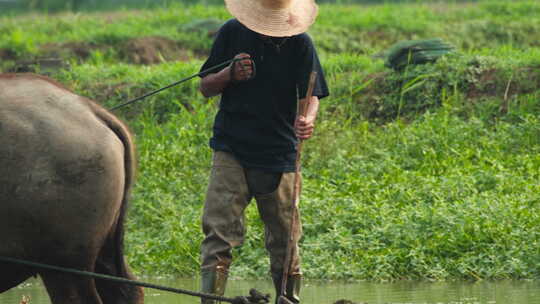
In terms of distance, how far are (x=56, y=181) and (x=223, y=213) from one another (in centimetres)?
136

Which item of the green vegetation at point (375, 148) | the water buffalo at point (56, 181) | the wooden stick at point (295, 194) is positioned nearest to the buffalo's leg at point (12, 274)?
the water buffalo at point (56, 181)

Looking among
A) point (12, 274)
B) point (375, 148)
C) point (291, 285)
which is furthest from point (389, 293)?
point (375, 148)

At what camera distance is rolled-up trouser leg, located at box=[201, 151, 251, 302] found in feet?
19.0

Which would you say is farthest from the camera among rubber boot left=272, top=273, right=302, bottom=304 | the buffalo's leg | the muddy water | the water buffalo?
the muddy water

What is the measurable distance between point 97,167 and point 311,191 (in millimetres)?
5087

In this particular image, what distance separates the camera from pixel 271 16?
584 centimetres

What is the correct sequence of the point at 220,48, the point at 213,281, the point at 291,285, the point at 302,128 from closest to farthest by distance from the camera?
the point at 302,128 < the point at 213,281 < the point at 220,48 < the point at 291,285

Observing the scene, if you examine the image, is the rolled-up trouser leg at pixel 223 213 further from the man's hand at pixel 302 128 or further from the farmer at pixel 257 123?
the man's hand at pixel 302 128

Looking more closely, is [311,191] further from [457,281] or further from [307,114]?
[307,114]

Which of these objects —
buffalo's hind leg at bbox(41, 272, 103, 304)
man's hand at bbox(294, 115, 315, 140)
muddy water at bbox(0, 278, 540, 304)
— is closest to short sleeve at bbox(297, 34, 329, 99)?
man's hand at bbox(294, 115, 315, 140)

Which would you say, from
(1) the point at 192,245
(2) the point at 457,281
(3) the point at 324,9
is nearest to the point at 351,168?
(1) the point at 192,245

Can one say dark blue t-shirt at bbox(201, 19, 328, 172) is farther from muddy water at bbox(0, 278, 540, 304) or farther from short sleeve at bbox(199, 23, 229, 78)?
muddy water at bbox(0, 278, 540, 304)

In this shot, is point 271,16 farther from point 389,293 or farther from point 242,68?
point 389,293

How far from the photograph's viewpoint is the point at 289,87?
599cm
